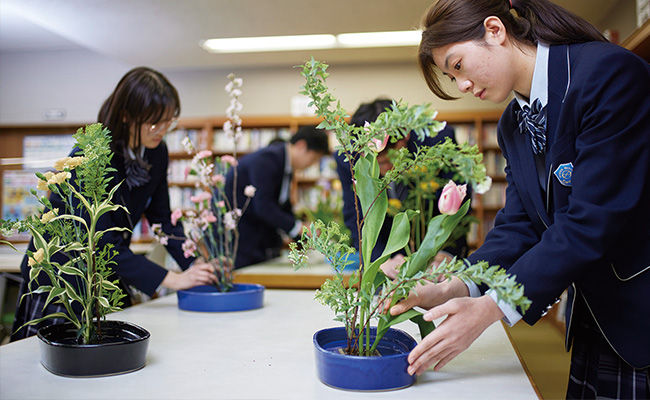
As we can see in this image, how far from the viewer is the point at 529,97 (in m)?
1.13

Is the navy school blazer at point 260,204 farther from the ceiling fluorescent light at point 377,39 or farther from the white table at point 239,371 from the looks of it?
the ceiling fluorescent light at point 377,39

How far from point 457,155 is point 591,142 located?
0.30m

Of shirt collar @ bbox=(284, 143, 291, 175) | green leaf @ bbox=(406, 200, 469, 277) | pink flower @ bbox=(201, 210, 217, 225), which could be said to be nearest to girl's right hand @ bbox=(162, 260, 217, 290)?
pink flower @ bbox=(201, 210, 217, 225)

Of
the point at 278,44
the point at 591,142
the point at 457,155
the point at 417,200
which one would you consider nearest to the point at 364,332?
the point at 457,155

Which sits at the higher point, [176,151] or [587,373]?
[176,151]

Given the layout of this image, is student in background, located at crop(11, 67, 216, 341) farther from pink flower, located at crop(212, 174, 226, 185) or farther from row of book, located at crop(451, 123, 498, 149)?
row of book, located at crop(451, 123, 498, 149)

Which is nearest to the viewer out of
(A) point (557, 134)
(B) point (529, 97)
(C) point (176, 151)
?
(A) point (557, 134)

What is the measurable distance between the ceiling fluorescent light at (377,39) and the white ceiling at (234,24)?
0.51ft

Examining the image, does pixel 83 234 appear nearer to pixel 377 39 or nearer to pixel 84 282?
pixel 84 282

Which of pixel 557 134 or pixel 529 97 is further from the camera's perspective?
pixel 529 97

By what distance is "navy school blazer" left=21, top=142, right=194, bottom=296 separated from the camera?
147cm

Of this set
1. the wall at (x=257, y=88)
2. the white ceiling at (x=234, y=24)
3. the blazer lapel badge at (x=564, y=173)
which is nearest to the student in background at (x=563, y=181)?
the blazer lapel badge at (x=564, y=173)

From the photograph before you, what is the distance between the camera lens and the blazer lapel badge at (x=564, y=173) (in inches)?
38.8

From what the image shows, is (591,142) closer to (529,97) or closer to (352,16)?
(529,97)
